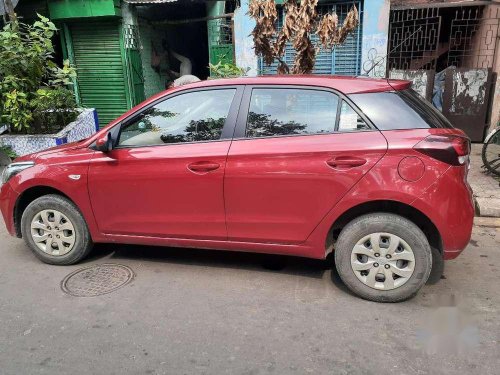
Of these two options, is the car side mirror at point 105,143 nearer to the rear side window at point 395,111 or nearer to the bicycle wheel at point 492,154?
the rear side window at point 395,111

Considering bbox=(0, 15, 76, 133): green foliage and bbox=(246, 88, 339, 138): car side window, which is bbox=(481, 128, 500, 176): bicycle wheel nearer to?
bbox=(246, 88, 339, 138): car side window

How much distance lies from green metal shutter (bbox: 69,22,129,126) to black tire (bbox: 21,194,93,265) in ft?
20.4

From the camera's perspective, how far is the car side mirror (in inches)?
143

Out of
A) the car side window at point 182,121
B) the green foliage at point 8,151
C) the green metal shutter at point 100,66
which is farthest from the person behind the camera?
the green metal shutter at point 100,66

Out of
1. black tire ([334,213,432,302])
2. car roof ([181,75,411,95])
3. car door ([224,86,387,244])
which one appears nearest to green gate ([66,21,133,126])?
car roof ([181,75,411,95])

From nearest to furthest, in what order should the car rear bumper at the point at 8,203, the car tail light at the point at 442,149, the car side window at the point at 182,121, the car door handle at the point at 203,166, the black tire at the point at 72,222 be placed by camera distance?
1. the car tail light at the point at 442,149
2. the car door handle at the point at 203,166
3. the car side window at the point at 182,121
4. the black tire at the point at 72,222
5. the car rear bumper at the point at 8,203

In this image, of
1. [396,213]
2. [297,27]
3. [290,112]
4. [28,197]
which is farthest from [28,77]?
[396,213]

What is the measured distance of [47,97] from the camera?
705 cm

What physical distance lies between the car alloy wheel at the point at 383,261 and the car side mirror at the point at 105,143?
2.16 meters

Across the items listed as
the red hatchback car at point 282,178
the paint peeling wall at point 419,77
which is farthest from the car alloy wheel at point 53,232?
the paint peeling wall at point 419,77

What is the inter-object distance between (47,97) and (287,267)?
208 inches

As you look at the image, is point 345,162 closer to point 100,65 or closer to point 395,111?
point 395,111

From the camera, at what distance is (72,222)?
3.96m

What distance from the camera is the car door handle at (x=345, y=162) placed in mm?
3141
